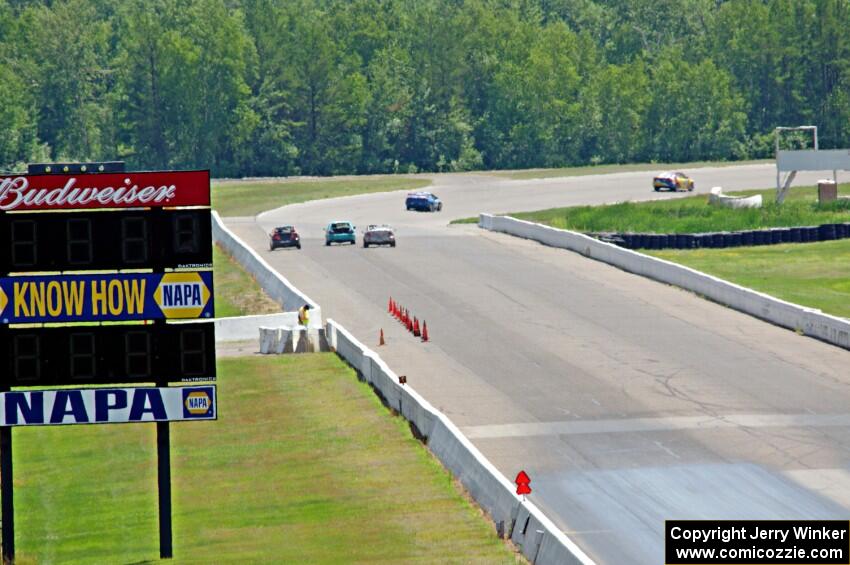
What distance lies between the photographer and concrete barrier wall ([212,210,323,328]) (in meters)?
57.2

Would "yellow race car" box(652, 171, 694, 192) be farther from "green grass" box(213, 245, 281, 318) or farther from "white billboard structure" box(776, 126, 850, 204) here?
"green grass" box(213, 245, 281, 318)

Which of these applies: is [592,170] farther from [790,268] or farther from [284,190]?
[790,268]

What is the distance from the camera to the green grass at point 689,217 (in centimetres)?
8131

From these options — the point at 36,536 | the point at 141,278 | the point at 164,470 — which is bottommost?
→ the point at 36,536

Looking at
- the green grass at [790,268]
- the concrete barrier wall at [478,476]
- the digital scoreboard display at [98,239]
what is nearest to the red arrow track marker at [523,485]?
the concrete barrier wall at [478,476]

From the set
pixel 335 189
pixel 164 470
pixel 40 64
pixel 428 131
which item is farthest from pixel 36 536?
pixel 40 64

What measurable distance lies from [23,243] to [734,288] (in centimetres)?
3478

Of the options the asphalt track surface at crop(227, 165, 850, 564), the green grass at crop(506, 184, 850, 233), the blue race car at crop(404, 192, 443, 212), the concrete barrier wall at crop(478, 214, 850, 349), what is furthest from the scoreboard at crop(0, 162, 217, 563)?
the blue race car at crop(404, 192, 443, 212)

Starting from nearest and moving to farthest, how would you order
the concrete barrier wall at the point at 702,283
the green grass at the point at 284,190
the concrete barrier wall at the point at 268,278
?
the concrete barrier wall at the point at 702,283 → the concrete barrier wall at the point at 268,278 → the green grass at the point at 284,190

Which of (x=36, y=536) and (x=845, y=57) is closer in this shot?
(x=36, y=536)

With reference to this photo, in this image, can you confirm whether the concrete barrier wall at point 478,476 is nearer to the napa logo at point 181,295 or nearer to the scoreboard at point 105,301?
the scoreboard at point 105,301

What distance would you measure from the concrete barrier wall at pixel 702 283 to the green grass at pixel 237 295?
592 inches

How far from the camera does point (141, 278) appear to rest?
28406 millimetres

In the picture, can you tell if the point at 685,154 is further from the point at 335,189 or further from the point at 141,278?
the point at 141,278
